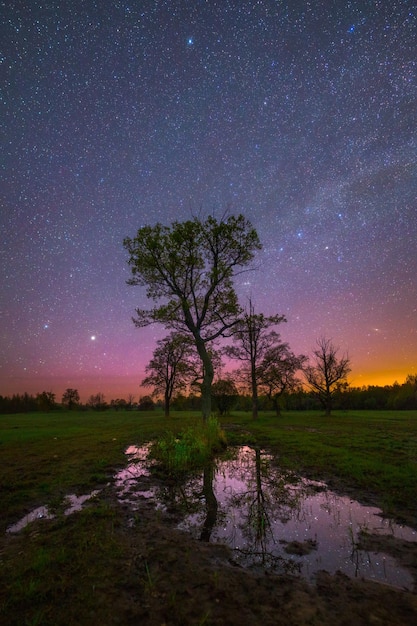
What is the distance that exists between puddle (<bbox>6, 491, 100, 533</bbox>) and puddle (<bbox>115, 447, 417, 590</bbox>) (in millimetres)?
1067

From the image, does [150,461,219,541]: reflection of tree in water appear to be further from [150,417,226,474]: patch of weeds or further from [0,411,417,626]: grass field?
[150,417,226,474]: patch of weeds

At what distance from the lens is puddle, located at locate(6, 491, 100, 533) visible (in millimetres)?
5660

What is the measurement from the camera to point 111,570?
379cm

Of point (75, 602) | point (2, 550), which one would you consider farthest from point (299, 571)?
point (2, 550)

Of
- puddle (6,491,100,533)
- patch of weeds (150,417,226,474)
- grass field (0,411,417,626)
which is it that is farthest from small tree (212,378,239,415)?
puddle (6,491,100,533)

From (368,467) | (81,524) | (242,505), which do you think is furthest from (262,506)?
(368,467)

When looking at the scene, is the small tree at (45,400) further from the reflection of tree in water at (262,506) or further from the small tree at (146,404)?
the reflection of tree in water at (262,506)

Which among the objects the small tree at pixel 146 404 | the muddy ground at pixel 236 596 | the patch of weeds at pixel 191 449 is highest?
the muddy ground at pixel 236 596

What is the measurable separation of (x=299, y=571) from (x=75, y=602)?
2782 millimetres

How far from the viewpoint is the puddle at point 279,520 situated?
4141 mm

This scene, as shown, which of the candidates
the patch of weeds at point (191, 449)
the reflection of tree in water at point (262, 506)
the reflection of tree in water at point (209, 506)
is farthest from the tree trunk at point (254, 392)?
the reflection of tree in water at point (209, 506)

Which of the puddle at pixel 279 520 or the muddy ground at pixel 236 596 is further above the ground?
the muddy ground at pixel 236 596

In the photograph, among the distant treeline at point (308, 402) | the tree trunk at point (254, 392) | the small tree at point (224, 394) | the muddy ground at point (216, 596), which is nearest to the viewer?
the muddy ground at point (216, 596)

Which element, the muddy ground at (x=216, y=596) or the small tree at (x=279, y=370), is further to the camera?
the small tree at (x=279, y=370)
